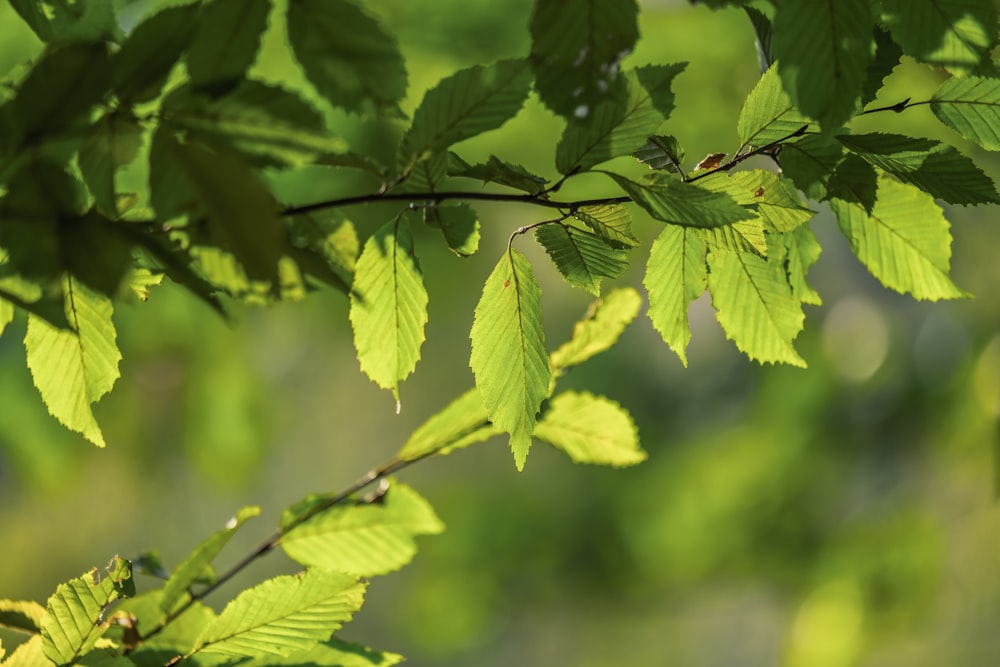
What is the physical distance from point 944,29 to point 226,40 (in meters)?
0.30

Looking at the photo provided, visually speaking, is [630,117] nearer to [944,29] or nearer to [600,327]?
[944,29]

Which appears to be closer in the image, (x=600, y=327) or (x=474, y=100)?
(x=474, y=100)

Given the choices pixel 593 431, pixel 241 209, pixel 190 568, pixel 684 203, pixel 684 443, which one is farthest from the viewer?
pixel 684 443

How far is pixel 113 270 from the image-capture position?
30cm

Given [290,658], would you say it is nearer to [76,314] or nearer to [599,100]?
[76,314]

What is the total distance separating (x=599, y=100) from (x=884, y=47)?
163mm

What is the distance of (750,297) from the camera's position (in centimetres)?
50

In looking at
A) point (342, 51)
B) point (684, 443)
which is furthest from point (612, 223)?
point (684, 443)

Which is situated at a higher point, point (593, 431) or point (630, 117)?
point (630, 117)

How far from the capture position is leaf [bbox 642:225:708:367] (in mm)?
456

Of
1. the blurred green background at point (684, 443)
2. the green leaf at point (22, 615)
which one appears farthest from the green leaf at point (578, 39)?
the blurred green background at point (684, 443)

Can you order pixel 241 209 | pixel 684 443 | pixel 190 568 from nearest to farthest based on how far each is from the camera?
1. pixel 241 209
2. pixel 190 568
3. pixel 684 443

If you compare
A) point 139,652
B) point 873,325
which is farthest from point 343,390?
point 139,652

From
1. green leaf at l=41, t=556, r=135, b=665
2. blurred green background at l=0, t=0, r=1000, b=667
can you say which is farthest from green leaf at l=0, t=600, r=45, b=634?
blurred green background at l=0, t=0, r=1000, b=667
